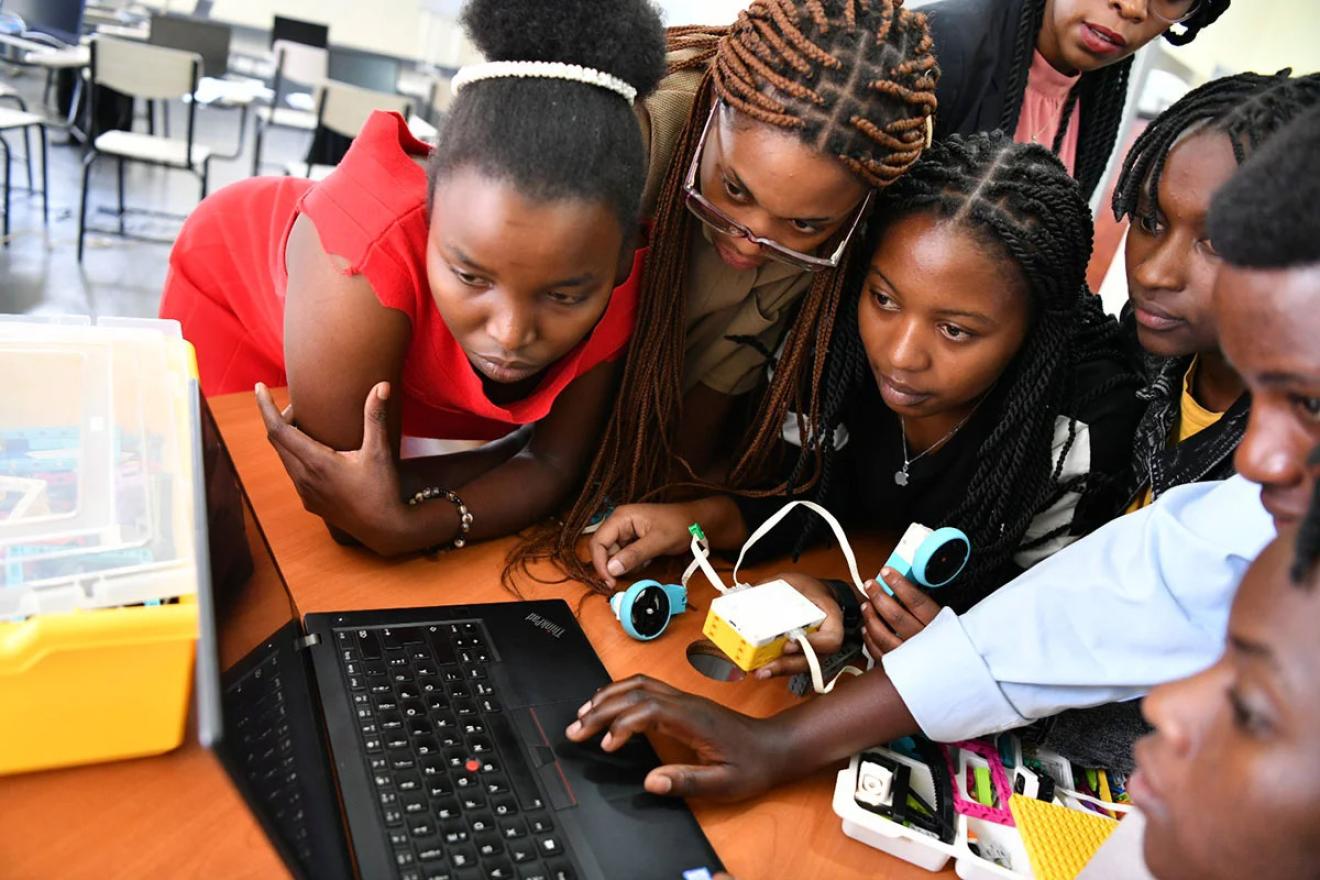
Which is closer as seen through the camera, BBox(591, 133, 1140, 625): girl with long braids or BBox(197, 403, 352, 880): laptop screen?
BBox(197, 403, 352, 880): laptop screen

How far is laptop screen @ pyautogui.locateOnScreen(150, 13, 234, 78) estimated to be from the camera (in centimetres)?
577

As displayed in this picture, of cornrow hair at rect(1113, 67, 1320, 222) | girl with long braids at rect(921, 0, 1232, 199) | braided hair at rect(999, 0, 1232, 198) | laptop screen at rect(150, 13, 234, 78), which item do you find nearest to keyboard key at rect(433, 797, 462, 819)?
cornrow hair at rect(1113, 67, 1320, 222)

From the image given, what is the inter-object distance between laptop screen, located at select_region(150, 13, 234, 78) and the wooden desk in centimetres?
566

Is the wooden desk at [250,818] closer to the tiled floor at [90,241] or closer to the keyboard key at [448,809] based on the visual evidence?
the keyboard key at [448,809]

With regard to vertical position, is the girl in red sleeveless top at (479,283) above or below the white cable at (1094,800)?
above

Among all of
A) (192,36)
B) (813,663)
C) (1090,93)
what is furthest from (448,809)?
(192,36)

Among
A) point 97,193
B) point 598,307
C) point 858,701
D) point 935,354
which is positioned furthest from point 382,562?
point 97,193

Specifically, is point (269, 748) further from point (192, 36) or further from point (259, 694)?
point (192, 36)

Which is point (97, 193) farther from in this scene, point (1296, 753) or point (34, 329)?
point (1296, 753)

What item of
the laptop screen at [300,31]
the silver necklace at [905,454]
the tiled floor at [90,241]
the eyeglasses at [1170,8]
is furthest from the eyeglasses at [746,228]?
the laptop screen at [300,31]

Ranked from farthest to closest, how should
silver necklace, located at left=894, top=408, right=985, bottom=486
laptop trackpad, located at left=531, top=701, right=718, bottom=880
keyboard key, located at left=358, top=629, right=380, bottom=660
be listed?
silver necklace, located at left=894, top=408, right=985, bottom=486 → keyboard key, located at left=358, top=629, right=380, bottom=660 → laptop trackpad, located at left=531, top=701, right=718, bottom=880

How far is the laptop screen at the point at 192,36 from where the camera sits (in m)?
5.77

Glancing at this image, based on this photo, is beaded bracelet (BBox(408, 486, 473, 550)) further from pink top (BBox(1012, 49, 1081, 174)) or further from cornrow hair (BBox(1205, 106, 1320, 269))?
pink top (BBox(1012, 49, 1081, 174))

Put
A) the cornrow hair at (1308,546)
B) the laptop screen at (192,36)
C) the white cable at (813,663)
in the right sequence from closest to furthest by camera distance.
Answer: the cornrow hair at (1308,546), the white cable at (813,663), the laptop screen at (192,36)
